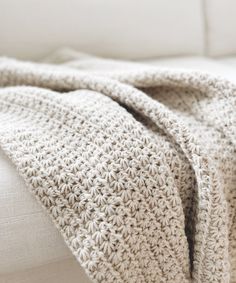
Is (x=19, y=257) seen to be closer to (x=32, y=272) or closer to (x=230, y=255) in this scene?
(x=32, y=272)

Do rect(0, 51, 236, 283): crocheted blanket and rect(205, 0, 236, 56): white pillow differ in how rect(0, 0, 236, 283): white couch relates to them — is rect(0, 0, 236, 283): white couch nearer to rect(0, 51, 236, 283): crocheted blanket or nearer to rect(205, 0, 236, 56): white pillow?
rect(205, 0, 236, 56): white pillow

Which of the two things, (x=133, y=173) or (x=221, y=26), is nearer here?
(x=133, y=173)

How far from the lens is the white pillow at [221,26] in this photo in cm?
124

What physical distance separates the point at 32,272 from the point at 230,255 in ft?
1.13

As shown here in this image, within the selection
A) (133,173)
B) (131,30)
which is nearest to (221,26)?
(131,30)

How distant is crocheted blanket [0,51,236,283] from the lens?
1.99 feet

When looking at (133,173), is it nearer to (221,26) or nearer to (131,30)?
(131,30)

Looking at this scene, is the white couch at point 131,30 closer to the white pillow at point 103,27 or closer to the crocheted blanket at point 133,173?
the white pillow at point 103,27

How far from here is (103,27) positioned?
117cm

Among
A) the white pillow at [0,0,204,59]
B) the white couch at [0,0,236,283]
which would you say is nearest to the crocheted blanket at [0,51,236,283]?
the white couch at [0,0,236,283]

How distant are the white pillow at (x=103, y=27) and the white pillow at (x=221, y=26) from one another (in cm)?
4

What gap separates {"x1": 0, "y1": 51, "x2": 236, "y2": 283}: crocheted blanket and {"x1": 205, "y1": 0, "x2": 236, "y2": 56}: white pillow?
0.55 m

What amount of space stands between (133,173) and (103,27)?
66cm

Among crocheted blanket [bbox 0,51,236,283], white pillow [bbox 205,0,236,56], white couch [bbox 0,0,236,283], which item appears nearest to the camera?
crocheted blanket [bbox 0,51,236,283]
